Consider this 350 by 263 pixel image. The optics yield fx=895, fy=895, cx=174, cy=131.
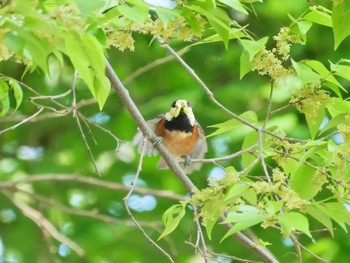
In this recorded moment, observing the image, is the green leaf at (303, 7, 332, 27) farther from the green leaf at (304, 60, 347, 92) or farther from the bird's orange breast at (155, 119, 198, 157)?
the bird's orange breast at (155, 119, 198, 157)

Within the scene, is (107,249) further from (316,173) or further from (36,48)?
(36,48)

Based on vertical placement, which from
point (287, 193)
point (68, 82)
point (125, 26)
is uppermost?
point (125, 26)

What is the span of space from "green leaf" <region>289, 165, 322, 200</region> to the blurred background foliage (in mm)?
3311

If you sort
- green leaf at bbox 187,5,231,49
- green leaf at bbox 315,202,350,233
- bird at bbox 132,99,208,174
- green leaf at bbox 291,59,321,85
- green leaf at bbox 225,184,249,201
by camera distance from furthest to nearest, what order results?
1. bird at bbox 132,99,208,174
2. green leaf at bbox 291,59,321,85
3. green leaf at bbox 315,202,350,233
4. green leaf at bbox 187,5,231,49
5. green leaf at bbox 225,184,249,201

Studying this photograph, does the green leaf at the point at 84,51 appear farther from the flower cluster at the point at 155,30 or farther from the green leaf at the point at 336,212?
the green leaf at the point at 336,212

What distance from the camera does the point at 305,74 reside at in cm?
247

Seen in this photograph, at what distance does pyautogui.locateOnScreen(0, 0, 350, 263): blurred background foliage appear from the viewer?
5.95 m

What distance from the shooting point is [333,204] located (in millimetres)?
2359

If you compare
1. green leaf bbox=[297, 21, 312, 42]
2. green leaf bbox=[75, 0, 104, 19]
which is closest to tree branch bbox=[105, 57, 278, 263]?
green leaf bbox=[297, 21, 312, 42]

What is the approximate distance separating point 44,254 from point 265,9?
2.19 meters

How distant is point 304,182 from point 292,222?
0.49m

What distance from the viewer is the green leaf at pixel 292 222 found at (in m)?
1.94

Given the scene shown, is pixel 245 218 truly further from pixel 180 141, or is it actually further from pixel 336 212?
pixel 180 141

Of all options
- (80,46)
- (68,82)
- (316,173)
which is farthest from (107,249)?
(80,46)
